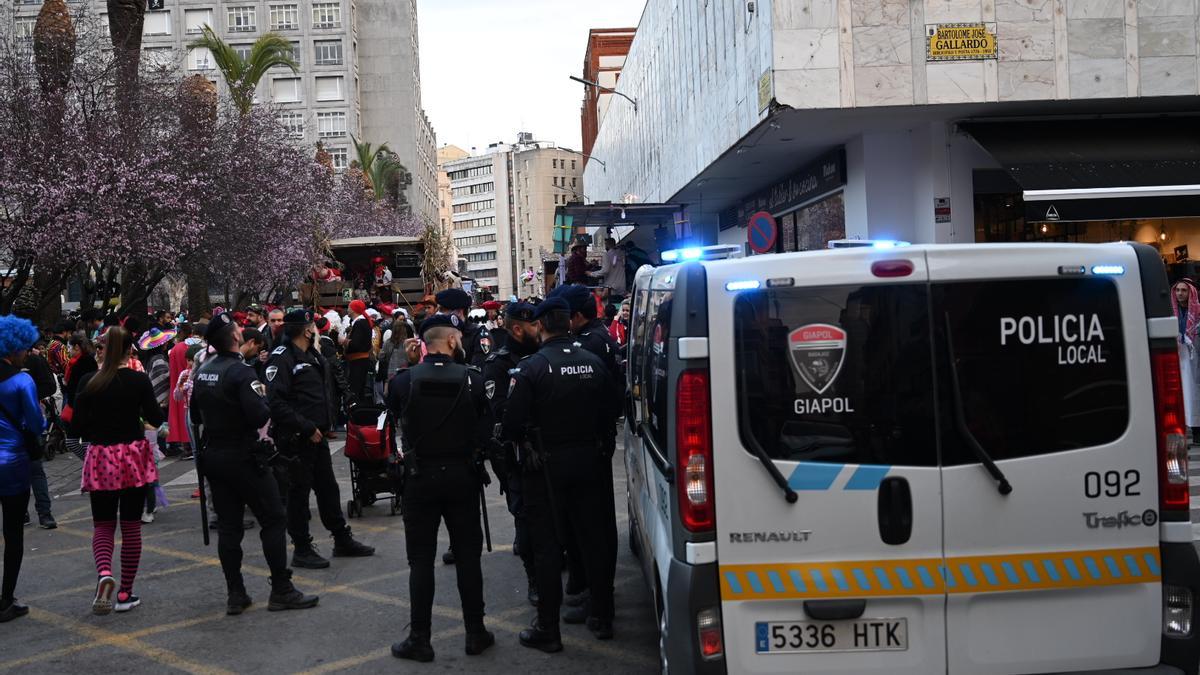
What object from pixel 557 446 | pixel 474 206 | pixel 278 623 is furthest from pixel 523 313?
pixel 474 206

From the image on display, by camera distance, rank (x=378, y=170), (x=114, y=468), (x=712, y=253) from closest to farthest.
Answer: (x=712, y=253)
(x=114, y=468)
(x=378, y=170)

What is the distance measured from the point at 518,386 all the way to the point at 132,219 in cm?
1693

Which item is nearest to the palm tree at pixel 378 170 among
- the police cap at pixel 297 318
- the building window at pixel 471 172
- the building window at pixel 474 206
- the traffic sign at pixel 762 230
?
Answer: the traffic sign at pixel 762 230

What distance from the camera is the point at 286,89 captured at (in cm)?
7550

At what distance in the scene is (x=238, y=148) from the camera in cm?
2816

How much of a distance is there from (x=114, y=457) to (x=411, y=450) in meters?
2.41

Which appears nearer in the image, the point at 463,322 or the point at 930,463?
the point at 930,463

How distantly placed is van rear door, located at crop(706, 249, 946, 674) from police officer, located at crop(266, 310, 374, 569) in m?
4.56

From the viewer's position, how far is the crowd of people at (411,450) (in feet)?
19.0

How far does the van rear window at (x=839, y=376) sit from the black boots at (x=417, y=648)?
2686 mm

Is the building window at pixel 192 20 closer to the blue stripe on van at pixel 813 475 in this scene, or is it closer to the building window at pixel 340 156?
the building window at pixel 340 156

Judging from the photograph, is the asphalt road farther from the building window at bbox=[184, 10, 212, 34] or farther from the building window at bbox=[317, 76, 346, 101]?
the building window at bbox=[184, 10, 212, 34]

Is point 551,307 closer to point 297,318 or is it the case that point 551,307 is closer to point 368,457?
point 297,318

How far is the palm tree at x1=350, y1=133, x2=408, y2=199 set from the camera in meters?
65.6
